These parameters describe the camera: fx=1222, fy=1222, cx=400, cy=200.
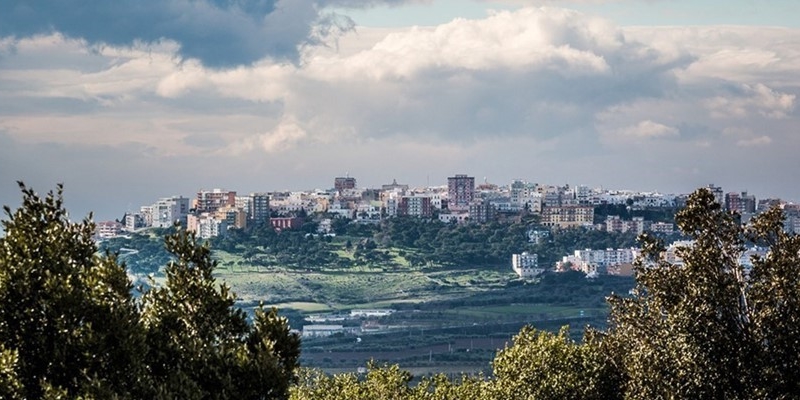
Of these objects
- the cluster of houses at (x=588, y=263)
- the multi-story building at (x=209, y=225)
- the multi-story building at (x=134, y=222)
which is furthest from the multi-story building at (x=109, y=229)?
the cluster of houses at (x=588, y=263)

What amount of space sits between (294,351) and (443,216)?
184 metres

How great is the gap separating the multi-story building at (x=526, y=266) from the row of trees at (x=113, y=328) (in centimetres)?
15099

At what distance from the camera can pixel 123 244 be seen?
166m

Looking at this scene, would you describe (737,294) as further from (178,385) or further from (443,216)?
(443,216)

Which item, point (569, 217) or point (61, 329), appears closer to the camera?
point (61, 329)

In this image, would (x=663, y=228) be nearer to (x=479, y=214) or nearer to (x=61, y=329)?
(x=479, y=214)

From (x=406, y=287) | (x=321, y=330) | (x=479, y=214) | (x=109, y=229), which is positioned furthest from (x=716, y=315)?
(x=479, y=214)

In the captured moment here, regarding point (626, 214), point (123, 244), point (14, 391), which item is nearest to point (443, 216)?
point (626, 214)

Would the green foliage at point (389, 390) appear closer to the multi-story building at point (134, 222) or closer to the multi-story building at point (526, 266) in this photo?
the multi-story building at point (526, 266)

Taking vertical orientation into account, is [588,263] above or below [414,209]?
below

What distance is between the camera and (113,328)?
12.5 metres

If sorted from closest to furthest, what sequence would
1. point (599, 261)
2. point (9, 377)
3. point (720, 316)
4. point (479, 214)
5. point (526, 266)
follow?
point (9, 377), point (720, 316), point (526, 266), point (599, 261), point (479, 214)

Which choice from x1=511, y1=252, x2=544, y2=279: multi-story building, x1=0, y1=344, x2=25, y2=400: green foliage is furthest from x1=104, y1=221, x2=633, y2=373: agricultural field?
x1=0, y1=344, x2=25, y2=400: green foliage

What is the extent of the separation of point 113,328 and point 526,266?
157m
